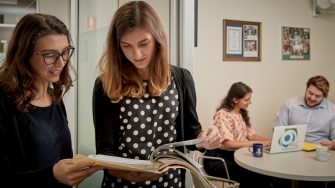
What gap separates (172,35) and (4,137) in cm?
86

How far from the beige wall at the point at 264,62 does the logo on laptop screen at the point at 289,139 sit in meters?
1.09

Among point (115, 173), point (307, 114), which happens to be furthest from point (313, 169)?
point (115, 173)

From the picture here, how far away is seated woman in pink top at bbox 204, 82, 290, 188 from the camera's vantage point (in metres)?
2.86

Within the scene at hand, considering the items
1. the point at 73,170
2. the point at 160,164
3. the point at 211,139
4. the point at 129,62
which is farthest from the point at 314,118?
the point at 73,170

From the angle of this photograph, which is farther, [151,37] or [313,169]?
[313,169]

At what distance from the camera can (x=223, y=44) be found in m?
3.51

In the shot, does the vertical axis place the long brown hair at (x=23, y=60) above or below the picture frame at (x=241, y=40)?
below

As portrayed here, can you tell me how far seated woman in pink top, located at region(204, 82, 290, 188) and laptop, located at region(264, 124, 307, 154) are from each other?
10.4 inches

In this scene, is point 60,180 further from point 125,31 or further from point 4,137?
point 125,31

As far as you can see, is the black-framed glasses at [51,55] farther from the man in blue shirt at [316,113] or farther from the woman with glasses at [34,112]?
the man in blue shirt at [316,113]

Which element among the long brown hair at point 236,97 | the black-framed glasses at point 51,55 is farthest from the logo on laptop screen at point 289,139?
the black-framed glasses at point 51,55

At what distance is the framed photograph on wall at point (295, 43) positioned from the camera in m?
3.89

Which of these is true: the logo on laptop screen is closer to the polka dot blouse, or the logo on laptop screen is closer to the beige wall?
the beige wall

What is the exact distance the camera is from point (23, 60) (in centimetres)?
101
